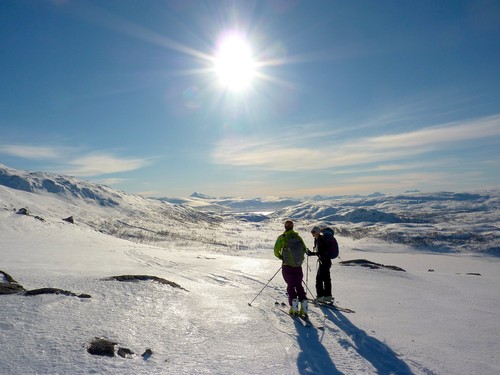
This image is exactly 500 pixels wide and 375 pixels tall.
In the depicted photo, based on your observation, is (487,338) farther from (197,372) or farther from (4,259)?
(4,259)

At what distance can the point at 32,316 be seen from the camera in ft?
21.5

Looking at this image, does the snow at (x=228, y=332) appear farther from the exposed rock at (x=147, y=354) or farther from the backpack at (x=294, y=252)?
the backpack at (x=294, y=252)

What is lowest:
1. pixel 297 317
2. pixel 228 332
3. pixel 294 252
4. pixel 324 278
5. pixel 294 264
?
pixel 297 317

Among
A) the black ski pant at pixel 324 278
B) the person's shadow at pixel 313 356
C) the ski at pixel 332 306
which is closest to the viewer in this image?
the person's shadow at pixel 313 356

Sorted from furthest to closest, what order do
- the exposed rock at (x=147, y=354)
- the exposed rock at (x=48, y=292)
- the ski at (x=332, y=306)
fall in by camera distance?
the ski at (x=332, y=306) → the exposed rock at (x=48, y=292) → the exposed rock at (x=147, y=354)

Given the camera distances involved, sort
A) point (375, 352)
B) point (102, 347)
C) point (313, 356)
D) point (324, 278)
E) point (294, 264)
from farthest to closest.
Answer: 1. point (324, 278)
2. point (294, 264)
3. point (375, 352)
4. point (313, 356)
5. point (102, 347)

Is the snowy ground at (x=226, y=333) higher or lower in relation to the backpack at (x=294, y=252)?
lower

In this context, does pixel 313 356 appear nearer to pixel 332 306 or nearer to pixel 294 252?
pixel 294 252

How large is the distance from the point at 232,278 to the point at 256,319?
762cm

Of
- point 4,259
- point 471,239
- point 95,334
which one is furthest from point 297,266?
point 471,239

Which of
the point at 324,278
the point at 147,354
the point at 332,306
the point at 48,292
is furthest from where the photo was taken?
the point at 324,278

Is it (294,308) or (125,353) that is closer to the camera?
(125,353)

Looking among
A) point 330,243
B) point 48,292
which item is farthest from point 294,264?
point 48,292

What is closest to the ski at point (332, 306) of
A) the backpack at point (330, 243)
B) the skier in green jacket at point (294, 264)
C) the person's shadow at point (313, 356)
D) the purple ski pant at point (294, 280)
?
the backpack at point (330, 243)
